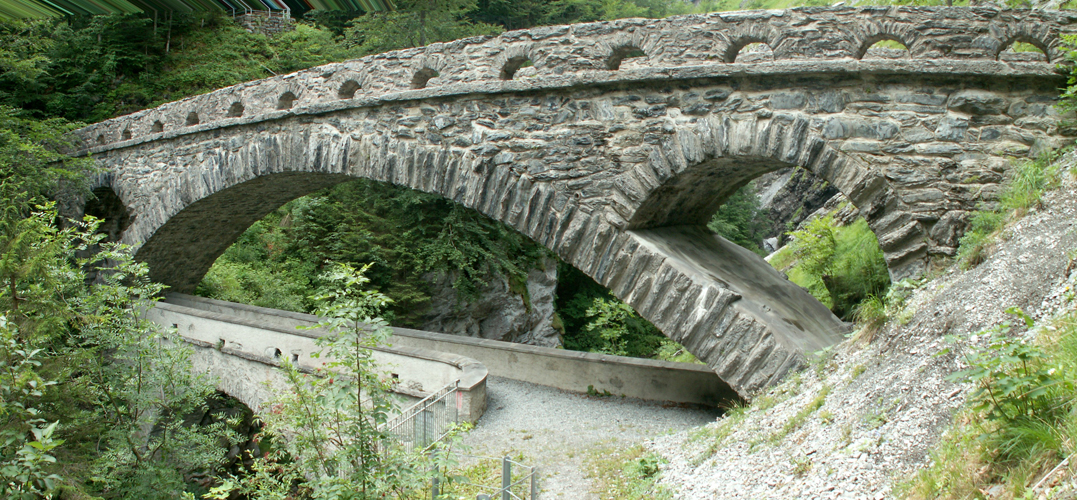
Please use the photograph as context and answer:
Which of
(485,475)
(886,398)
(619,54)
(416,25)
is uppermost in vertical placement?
(416,25)

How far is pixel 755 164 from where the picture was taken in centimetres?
602

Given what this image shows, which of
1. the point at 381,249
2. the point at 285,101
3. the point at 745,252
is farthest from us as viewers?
the point at 381,249

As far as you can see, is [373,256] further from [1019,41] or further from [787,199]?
[787,199]

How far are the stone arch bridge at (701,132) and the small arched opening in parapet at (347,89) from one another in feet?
0.09

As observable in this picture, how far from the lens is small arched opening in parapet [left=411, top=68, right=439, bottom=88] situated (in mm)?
7148

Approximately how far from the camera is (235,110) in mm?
9273

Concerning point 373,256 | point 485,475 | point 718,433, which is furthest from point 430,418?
point 373,256

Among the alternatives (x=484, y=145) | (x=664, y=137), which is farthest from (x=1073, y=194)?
(x=484, y=145)

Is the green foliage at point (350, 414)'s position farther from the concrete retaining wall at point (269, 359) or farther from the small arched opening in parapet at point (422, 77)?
the small arched opening in parapet at point (422, 77)

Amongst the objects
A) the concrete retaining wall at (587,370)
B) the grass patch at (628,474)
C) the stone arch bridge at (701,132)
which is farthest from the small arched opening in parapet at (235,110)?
the grass patch at (628,474)

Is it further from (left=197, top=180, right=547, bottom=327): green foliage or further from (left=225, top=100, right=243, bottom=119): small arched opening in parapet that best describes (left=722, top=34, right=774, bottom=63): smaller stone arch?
(left=197, top=180, right=547, bottom=327): green foliage

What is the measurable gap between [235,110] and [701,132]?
7040mm

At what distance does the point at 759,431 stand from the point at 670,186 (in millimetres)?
2579

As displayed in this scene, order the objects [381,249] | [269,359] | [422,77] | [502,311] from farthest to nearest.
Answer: [502,311] < [381,249] < [269,359] < [422,77]
